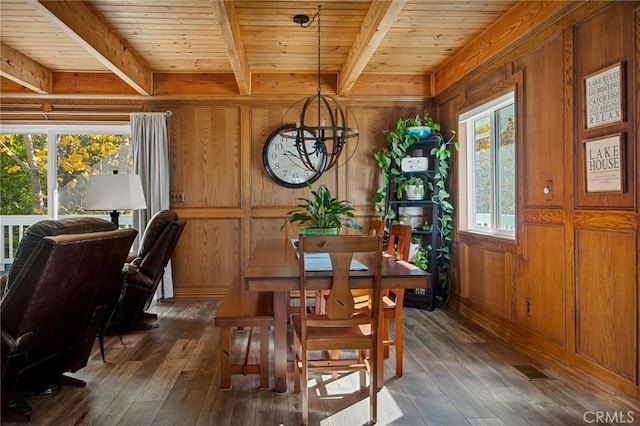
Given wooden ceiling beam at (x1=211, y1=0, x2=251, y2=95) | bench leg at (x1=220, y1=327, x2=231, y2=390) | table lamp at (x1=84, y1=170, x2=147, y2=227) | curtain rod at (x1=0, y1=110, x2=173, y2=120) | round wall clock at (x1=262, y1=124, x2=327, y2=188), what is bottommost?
bench leg at (x1=220, y1=327, x2=231, y2=390)

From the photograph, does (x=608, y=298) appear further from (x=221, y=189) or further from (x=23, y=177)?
(x=23, y=177)

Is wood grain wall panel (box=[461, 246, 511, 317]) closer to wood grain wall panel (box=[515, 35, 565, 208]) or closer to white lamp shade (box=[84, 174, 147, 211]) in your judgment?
wood grain wall panel (box=[515, 35, 565, 208])

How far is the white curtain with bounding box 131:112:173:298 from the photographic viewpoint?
192 inches

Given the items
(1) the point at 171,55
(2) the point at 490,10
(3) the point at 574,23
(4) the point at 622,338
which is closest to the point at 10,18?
(1) the point at 171,55

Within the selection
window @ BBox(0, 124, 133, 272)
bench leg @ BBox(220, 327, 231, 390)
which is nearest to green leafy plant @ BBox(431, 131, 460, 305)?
bench leg @ BBox(220, 327, 231, 390)

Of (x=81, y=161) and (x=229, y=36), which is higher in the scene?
(x=229, y=36)

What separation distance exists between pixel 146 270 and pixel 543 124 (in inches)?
129

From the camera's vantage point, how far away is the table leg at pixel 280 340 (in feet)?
7.95

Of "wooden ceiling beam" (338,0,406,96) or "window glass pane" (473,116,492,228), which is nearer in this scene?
"wooden ceiling beam" (338,0,406,96)

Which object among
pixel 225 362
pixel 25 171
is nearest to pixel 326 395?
pixel 225 362

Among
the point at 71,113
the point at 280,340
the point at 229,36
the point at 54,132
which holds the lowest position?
the point at 280,340

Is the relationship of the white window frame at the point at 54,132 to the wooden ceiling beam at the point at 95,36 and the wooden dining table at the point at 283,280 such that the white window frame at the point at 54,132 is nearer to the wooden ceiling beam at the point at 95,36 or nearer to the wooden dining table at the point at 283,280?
the wooden ceiling beam at the point at 95,36

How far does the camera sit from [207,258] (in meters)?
5.02

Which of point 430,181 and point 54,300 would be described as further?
point 430,181
